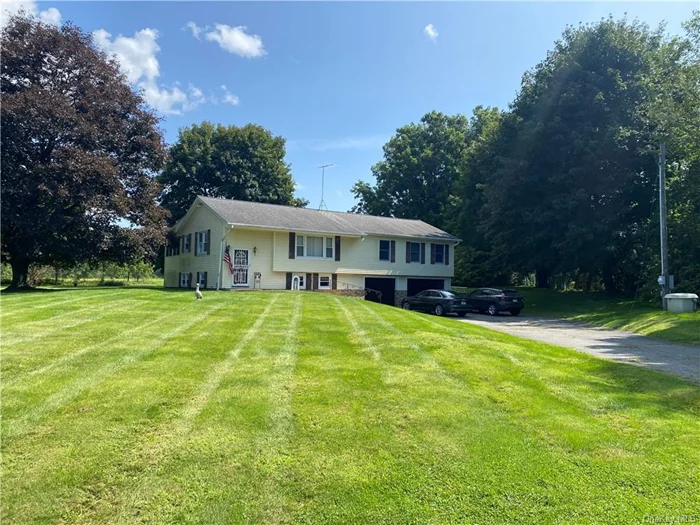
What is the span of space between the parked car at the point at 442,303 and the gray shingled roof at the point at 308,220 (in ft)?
17.2

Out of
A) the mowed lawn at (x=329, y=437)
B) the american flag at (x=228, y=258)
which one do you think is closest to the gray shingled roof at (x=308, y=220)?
the american flag at (x=228, y=258)

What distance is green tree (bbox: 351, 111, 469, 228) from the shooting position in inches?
1807

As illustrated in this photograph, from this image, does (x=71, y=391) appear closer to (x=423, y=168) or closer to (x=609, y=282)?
(x=609, y=282)

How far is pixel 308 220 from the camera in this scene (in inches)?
993

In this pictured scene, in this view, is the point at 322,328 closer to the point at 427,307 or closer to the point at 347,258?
the point at 427,307

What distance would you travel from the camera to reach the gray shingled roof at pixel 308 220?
2256 centimetres

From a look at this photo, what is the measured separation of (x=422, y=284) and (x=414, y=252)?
223 centimetres

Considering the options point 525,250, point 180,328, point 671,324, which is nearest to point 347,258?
point 525,250

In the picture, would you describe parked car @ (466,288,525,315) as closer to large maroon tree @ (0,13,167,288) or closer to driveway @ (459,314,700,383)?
driveway @ (459,314,700,383)

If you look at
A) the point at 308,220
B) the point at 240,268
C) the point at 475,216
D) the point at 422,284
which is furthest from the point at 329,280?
the point at 475,216

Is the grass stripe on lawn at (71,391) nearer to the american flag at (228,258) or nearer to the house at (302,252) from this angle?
the american flag at (228,258)

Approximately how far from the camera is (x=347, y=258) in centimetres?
2545

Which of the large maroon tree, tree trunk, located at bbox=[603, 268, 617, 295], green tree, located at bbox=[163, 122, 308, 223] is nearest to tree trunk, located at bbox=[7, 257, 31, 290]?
the large maroon tree

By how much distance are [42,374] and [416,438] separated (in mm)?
4340
